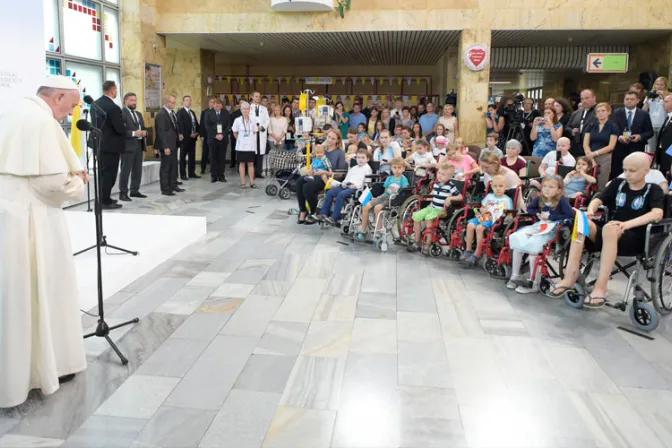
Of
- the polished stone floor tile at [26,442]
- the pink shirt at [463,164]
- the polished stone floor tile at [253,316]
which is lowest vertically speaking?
the polished stone floor tile at [26,442]

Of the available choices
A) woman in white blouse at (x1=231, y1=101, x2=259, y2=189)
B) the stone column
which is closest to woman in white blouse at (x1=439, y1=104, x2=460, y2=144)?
the stone column

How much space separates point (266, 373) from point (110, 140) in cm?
589

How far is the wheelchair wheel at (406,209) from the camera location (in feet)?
20.9

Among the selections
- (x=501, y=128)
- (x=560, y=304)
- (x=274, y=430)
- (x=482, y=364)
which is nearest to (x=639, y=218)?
(x=560, y=304)

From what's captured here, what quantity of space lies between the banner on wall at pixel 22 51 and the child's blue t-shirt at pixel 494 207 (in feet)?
14.2

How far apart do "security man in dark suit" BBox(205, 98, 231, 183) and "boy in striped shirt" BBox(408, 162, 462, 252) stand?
6551mm

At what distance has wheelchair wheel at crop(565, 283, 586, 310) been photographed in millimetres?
4516

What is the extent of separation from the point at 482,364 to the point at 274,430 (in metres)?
1.34

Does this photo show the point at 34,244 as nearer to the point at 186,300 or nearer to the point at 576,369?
the point at 186,300

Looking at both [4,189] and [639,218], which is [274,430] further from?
[639,218]

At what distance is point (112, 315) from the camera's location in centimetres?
426

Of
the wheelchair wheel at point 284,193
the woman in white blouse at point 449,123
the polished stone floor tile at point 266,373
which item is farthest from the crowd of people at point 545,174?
the polished stone floor tile at point 266,373

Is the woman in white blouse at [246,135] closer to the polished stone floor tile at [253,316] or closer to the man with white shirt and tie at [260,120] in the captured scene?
the man with white shirt and tie at [260,120]

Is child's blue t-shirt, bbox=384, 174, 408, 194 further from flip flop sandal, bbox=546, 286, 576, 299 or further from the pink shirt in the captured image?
flip flop sandal, bbox=546, 286, 576, 299
